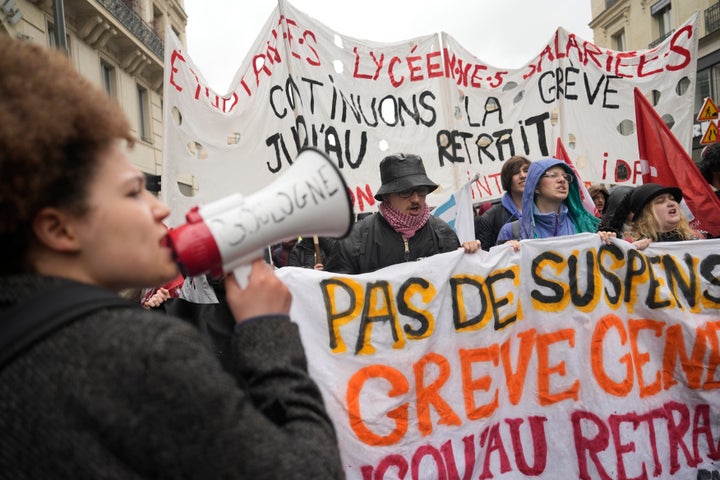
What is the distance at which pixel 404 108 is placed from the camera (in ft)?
16.2

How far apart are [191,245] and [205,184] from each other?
11.3 feet

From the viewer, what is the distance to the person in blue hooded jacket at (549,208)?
3.60 m

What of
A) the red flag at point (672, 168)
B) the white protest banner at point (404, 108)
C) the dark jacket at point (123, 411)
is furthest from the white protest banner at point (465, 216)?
the dark jacket at point (123, 411)

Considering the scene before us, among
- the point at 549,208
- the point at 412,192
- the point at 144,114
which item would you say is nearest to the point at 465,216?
the point at 412,192

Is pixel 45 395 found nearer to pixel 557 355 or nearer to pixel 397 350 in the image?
pixel 397 350

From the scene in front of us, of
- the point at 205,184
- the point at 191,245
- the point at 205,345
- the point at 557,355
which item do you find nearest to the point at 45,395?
the point at 205,345

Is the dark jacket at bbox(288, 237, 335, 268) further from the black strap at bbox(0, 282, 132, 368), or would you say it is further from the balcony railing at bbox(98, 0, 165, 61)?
the balcony railing at bbox(98, 0, 165, 61)

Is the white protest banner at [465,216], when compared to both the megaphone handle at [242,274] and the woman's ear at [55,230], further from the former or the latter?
the woman's ear at [55,230]

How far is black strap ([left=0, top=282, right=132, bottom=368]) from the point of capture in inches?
27.3

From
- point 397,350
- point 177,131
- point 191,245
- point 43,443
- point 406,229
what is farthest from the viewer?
point 177,131

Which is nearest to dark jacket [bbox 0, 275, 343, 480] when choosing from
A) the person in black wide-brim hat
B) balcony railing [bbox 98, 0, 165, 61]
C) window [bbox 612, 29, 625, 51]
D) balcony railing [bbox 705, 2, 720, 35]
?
the person in black wide-brim hat

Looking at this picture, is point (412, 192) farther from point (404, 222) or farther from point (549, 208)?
point (549, 208)

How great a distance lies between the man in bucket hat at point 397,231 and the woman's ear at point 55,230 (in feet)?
8.52

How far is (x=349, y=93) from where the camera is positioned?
4.77 meters
